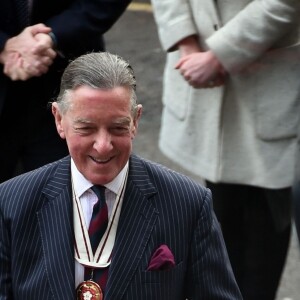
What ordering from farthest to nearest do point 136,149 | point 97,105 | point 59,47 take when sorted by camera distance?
point 136,149
point 59,47
point 97,105

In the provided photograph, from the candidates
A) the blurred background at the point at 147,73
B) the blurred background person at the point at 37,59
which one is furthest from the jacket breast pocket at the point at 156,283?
the blurred background at the point at 147,73

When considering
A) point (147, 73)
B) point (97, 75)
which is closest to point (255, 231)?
point (97, 75)

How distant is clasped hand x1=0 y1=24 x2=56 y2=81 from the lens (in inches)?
160

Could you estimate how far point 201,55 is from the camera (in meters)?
4.25

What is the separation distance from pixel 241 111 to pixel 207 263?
3.92ft

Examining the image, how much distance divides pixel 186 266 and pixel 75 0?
141 cm

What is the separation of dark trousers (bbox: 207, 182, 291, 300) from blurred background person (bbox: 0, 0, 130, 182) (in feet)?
2.40

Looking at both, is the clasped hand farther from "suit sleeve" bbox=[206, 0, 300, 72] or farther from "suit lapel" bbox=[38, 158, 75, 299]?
"suit lapel" bbox=[38, 158, 75, 299]

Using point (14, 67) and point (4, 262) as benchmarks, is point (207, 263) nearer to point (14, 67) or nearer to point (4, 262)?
point (4, 262)

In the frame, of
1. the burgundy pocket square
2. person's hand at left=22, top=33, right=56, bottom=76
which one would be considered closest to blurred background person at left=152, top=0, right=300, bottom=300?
person's hand at left=22, top=33, right=56, bottom=76

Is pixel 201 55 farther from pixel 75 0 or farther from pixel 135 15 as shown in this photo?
pixel 135 15

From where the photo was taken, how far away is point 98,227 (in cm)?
313

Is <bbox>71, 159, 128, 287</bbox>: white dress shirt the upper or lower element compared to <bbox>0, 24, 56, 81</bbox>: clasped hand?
lower

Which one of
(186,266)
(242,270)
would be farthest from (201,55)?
(186,266)
